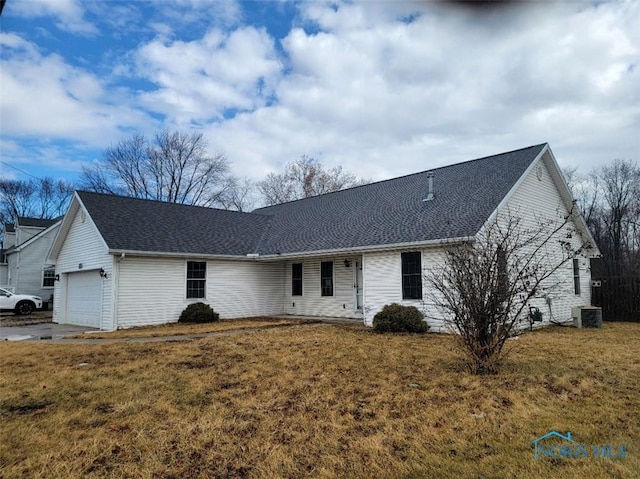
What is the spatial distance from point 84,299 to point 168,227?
4.25 m

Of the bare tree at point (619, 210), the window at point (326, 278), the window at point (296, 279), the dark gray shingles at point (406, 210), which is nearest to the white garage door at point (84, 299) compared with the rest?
the dark gray shingles at point (406, 210)

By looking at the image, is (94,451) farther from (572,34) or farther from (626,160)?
(626,160)

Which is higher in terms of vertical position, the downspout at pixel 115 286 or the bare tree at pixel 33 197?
the bare tree at pixel 33 197

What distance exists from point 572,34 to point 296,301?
13341 millimetres

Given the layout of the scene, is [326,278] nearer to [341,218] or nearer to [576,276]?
[341,218]

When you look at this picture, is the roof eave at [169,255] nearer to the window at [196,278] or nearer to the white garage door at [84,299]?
the window at [196,278]

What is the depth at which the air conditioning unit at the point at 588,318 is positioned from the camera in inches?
547

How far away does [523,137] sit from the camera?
24.2 metres

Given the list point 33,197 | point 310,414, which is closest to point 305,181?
point 33,197

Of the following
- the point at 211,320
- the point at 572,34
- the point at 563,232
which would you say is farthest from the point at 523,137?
the point at 211,320

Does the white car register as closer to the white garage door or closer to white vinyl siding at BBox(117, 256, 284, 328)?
the white garage door

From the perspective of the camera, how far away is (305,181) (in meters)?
39.3

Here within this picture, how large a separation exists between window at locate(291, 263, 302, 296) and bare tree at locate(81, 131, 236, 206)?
21764mm

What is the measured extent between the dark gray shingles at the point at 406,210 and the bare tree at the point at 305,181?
18.3 metres
